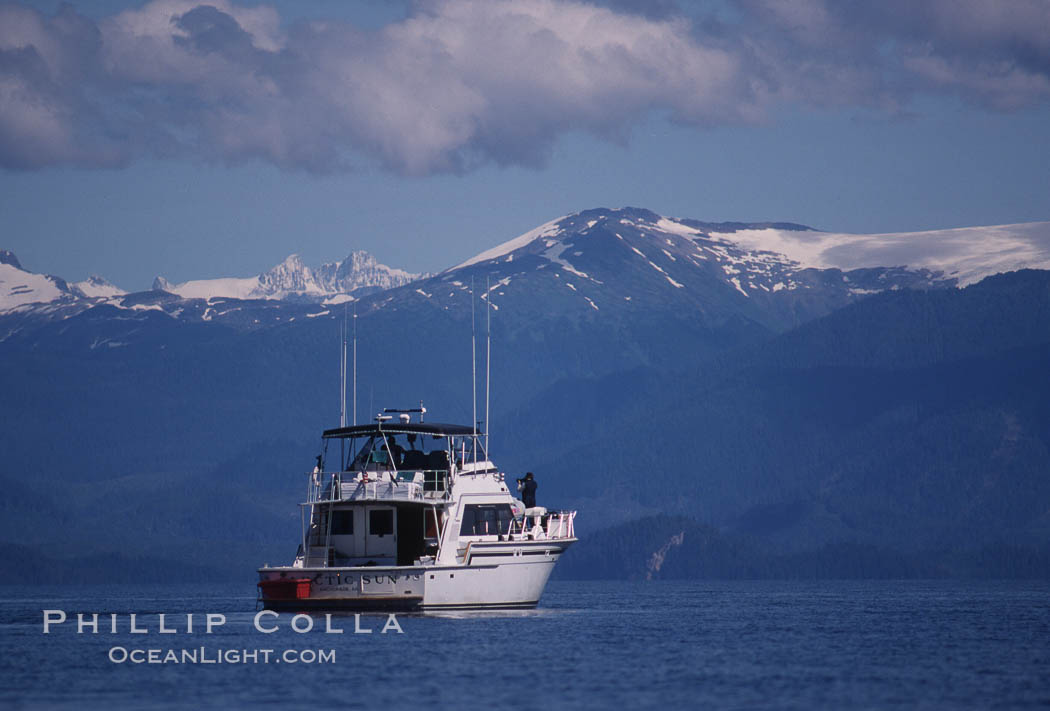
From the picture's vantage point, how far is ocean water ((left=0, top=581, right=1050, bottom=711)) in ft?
170

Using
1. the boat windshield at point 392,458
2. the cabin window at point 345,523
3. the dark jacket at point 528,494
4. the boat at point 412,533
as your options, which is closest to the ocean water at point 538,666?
the boat at point 412,533

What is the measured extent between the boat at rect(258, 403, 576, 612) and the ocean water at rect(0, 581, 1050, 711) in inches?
55.4

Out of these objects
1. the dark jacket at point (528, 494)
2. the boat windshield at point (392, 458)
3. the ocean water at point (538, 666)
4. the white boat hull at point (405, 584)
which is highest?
the boat windshield at point (392, 458)

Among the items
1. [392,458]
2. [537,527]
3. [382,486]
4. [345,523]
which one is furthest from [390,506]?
[537,527]

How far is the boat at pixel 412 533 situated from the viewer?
79188 mm

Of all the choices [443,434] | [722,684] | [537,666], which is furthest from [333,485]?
[722,684]

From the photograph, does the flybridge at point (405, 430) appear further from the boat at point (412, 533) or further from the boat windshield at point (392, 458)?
the boat windshield at point (392, 458)

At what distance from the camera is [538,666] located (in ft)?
199

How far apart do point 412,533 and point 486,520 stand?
12.1 ft

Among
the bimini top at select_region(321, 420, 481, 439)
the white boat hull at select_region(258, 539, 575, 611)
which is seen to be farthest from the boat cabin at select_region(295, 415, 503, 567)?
the white boat hull at select_region(258, 539, 575, 611)

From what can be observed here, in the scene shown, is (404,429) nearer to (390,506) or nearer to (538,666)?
(390,506)

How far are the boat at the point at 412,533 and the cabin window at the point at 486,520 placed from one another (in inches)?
1.9

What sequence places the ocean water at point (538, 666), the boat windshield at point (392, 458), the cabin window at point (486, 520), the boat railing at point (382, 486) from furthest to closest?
the boat windshield at point (392, 458)
the cabin window at point (486, 520)
the boat railing at point (382, 486)
the ocean water at point (538, 666)

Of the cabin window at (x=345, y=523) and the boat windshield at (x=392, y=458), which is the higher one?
the boat windshield at (x=392, y=458)
